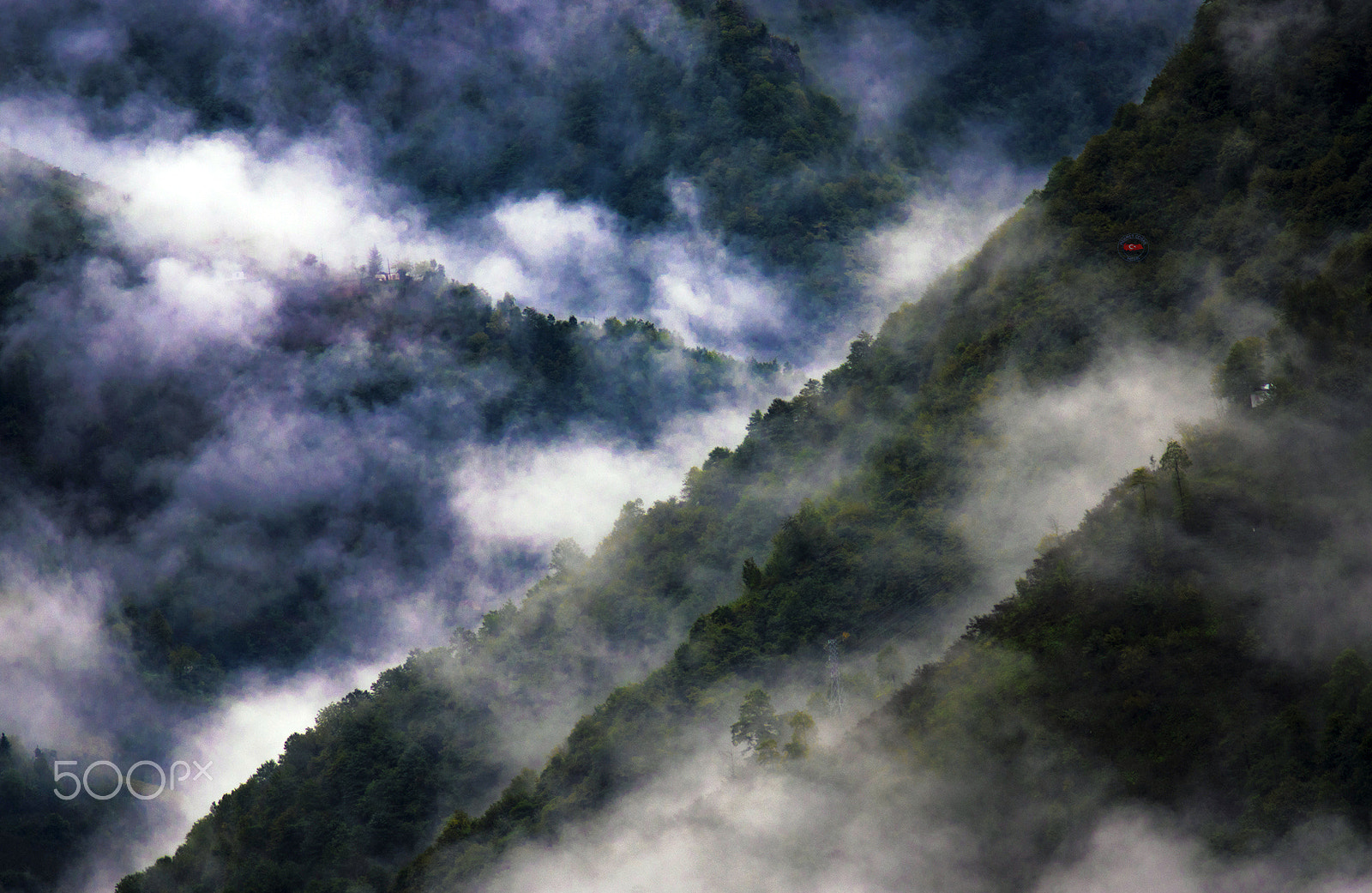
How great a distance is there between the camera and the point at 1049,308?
257 ft

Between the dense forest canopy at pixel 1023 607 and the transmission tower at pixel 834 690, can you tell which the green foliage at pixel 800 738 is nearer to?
the dense forest canopy at pixel 1023 607

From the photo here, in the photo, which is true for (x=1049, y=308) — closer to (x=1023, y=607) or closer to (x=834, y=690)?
(x=1023, y=607)

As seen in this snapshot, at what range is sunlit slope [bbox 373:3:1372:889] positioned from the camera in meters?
72.5

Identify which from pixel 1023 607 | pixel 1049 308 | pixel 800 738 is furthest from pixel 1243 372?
pixel 800 738

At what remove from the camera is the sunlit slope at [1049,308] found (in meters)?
72.5

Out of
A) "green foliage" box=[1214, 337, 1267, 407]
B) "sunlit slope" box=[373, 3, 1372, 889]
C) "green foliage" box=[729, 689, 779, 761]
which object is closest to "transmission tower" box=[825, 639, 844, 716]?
"green foliage" box=[729, 689, 779, 761]

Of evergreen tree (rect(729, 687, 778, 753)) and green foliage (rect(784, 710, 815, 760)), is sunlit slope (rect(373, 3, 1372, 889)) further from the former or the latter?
green foliage (rect(784, 710, 815, 760))

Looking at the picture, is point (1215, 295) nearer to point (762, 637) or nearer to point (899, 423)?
point (899, 423)

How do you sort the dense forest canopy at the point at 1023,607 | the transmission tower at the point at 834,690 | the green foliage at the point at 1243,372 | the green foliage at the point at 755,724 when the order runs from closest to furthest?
the dense forest canopy at the point at 1023,607, the green foliage at the point at 1243,372, the transmission tower at the point at 834,690, the green foliage at the point at 755,724

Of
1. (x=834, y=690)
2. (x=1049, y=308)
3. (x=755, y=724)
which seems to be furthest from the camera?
(x=1049, y=308)

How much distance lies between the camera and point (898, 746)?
63781 millimetres
